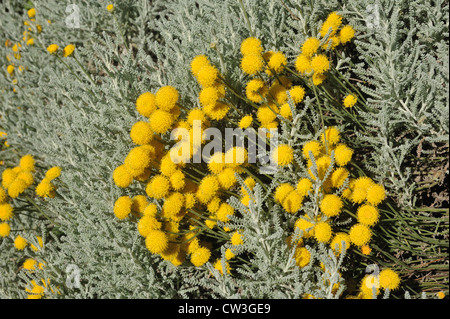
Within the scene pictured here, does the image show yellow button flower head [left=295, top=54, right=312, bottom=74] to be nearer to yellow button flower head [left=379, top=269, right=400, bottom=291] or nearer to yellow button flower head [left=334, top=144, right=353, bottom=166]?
yellow button flower head [left=334, top=144, right=353, bottom=166]

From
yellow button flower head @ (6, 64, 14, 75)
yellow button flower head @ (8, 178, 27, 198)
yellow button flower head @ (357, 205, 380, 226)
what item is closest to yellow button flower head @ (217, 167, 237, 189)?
yellow button flower head @ (357, 205, 380, 226)

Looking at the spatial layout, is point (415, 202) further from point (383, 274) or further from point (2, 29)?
point (2, 29)

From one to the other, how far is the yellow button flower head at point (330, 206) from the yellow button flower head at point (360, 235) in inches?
4.1

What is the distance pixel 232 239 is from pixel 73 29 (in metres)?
2.33

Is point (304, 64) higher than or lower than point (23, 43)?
lower

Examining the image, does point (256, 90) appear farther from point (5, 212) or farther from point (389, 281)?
point (5, 212)

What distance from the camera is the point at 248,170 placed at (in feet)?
6.16

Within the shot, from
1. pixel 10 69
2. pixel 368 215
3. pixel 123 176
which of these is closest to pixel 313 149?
pixel 368 215

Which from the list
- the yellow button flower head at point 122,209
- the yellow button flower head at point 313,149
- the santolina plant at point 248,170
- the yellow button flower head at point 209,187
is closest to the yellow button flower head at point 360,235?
the santolina plant at point 248,170

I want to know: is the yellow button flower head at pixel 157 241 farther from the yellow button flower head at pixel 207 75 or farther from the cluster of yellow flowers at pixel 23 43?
the cluster of yellow flowers at pixel 23 43

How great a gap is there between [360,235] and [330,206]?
0.16 meters

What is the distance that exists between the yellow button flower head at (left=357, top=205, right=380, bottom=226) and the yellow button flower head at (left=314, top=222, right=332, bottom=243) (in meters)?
0.14

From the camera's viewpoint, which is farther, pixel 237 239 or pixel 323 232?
pixel 237 239

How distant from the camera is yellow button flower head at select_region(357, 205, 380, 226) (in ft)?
5.02
